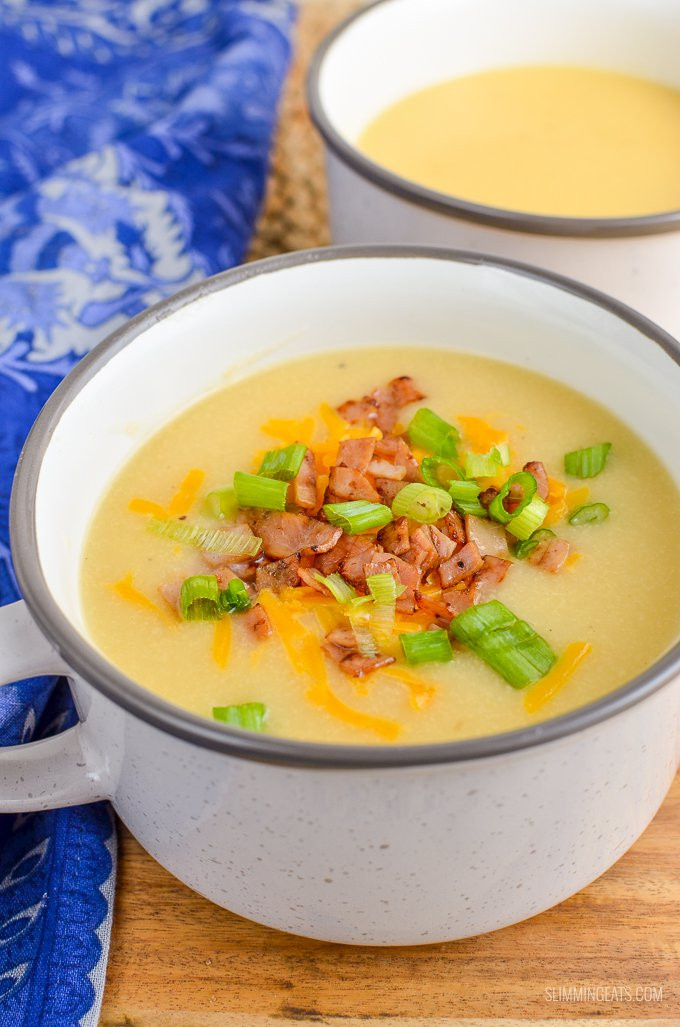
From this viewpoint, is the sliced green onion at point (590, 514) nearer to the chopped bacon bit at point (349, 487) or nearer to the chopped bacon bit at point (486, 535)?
the chopped bacon bit at point (486, 535)

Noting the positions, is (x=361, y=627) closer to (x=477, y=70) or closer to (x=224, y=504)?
(x=224, y=504)

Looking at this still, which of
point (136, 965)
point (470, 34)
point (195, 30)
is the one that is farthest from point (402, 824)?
point (195, 30)

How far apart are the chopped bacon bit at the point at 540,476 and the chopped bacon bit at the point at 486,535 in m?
0.07

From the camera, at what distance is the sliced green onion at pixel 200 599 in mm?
1424

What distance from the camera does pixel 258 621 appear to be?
4.63 ft

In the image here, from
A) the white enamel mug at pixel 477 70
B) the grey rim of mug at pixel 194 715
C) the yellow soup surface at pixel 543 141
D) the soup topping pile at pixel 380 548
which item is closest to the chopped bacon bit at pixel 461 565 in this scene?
the soup topping pile at pixel 380 548

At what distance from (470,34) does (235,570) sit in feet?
5.38

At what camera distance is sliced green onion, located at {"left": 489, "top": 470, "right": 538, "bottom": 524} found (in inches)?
59.6

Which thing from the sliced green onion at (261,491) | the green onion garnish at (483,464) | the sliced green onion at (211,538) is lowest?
the sliced green onion at (211,538)

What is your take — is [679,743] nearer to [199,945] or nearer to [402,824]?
[402,824]

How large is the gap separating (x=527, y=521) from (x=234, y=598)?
373mm

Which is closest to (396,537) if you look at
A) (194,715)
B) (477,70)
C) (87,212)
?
(194,715)

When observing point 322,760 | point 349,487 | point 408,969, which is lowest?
point 408,969

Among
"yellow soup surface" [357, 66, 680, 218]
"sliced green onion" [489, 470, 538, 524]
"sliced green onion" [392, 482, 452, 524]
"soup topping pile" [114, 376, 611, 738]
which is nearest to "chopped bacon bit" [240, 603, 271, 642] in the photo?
"soup topping pile" [114, 376, 611, 738]
